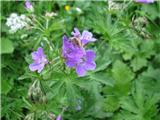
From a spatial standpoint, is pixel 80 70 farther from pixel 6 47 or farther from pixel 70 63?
pixel 6 47

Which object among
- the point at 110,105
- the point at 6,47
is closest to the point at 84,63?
the point at 110,105

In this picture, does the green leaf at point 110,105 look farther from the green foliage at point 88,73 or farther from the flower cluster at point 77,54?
the flower cluster at point 77,54

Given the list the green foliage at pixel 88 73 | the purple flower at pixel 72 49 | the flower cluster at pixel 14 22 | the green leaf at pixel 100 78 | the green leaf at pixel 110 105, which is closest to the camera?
the purple flower at pixel 72 49

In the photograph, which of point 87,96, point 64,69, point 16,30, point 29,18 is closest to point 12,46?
point 16,30

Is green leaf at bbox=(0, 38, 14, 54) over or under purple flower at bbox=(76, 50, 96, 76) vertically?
under

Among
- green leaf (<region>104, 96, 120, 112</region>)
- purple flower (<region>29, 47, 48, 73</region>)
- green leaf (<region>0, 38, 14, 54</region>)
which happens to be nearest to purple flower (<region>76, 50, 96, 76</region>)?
purple flower (<region>29, 47, 48, 73</region>)

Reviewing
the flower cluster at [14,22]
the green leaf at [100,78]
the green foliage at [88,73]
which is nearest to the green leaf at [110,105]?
the green foliage at [88,73]

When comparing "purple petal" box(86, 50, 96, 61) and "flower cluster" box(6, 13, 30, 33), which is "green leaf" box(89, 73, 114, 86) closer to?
"purple petal" box(86, 50, 96, 61)

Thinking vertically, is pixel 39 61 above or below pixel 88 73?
above
